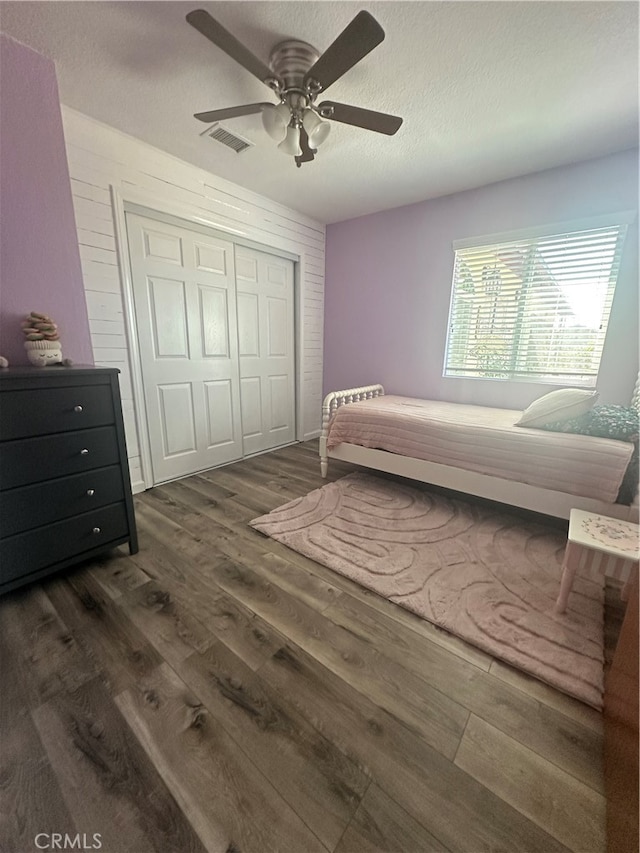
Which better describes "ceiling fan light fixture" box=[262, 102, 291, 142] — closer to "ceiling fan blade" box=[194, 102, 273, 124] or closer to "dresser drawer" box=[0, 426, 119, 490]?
"ceiling fan blade" box=[194, 102, 273, 124]

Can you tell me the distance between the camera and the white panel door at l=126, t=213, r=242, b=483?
2482 mm

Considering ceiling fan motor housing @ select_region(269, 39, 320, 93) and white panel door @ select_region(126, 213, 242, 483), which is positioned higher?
ceiling fan motor housing @ select_region(269, 39, 320, 93)

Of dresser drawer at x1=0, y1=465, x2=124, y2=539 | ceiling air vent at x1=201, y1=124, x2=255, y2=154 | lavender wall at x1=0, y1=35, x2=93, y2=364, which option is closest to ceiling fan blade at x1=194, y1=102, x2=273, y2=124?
ceiling air vent at x1=201, y1=124, x2=255, y2=154

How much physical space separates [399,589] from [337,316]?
3.11 meters

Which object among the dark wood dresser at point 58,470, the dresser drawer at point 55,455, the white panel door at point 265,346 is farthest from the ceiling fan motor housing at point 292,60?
the dresser drawer at point 55,455

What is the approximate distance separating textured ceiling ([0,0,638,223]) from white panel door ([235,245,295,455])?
889 millimetres

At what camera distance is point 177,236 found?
2590 mm

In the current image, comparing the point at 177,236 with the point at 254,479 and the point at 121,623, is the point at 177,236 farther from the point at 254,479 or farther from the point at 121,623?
the point at 121,623

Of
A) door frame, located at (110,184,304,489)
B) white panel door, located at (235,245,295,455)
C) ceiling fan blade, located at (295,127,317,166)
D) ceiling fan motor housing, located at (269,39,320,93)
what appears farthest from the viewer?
white panel door, located at (235,245,295,455)

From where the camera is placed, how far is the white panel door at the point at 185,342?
2.48m

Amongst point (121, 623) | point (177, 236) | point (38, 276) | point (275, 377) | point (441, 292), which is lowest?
point (121, 623)

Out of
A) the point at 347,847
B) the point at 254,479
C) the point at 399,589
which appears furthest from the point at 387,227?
the point at 347,847

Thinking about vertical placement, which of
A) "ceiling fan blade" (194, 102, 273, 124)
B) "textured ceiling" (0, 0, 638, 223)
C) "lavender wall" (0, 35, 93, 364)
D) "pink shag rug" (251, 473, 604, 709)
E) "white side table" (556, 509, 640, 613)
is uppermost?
"textured ceiling" (0, 0, 638, 223)

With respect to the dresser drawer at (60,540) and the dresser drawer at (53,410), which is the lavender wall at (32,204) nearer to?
the dresser drawer at (53,410)
